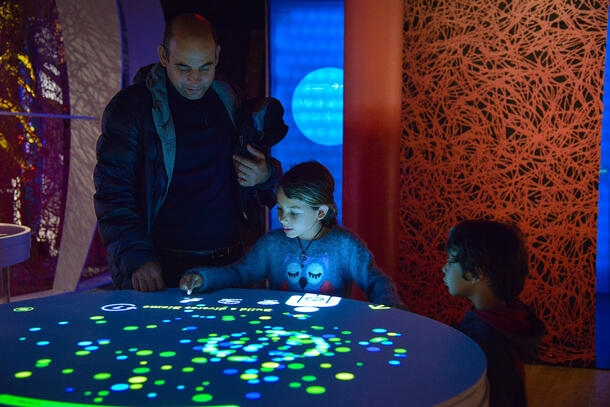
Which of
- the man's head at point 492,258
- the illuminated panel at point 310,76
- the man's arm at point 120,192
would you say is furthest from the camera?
the illuminated panel at point 310,76

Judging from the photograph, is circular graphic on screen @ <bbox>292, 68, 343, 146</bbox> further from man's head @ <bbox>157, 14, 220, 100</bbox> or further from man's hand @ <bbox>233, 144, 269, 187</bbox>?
man's head @ <bbox>157, 14, 220, 100</bbox>

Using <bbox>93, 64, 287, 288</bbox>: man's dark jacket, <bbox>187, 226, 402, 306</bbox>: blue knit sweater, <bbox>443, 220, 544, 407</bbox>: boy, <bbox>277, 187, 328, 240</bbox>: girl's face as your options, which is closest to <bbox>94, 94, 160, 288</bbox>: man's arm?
<bbox>93, 64, 287, 288</bbox>: man's dark jacket

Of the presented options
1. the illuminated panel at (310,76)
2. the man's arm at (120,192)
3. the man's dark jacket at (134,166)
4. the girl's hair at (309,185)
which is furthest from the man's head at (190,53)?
the illuminated panel at (310,76)

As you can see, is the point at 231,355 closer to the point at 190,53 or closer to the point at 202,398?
the point at 202,398

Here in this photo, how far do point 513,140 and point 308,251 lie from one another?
2.17 metres

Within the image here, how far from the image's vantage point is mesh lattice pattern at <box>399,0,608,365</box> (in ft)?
11.6

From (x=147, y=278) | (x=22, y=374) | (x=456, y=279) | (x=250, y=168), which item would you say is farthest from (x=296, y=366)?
(x=250, y=168)

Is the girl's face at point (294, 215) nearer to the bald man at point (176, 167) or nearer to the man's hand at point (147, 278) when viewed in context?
the bald man at point (176, 167)

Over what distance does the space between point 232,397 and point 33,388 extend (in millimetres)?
376

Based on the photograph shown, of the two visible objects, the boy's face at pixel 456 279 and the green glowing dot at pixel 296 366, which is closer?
the green glowing dot at pixel 296 366

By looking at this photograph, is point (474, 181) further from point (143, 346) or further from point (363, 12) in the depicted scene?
point (143, 346)

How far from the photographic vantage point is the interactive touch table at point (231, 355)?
95 centimetres

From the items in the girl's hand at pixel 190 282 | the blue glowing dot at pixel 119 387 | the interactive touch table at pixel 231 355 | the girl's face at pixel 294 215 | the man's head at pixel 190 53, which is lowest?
the interactive touch table at pixel 231 355

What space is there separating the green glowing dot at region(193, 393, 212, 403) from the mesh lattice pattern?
312 cm
